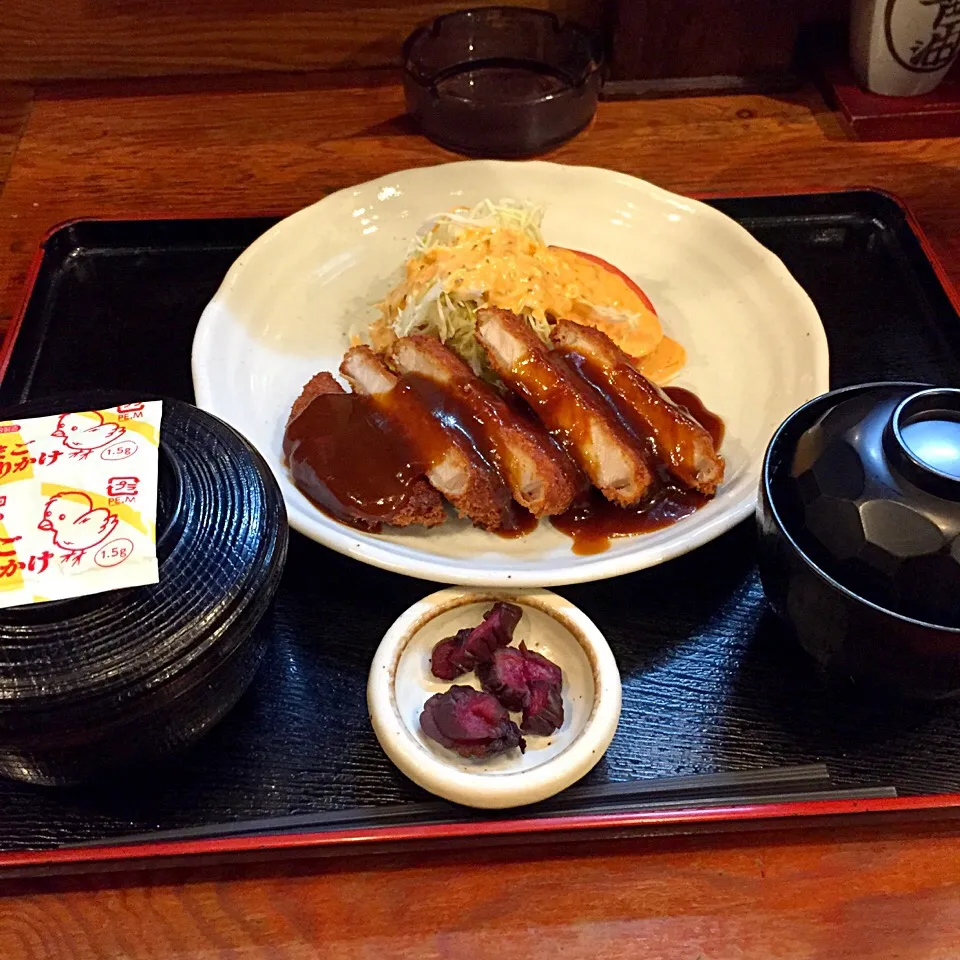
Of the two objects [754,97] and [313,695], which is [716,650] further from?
[754,97]

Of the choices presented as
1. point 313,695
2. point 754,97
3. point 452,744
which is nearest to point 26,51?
point 754,97

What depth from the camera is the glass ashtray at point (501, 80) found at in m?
3.11

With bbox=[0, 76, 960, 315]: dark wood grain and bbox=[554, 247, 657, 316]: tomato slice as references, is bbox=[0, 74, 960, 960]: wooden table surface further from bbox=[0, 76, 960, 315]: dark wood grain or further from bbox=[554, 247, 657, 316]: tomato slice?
bbox=[0, 76, 960, 315]: dark wood grain

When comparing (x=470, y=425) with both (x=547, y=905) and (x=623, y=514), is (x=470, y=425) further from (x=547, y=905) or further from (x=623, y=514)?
(x=547, y=905)

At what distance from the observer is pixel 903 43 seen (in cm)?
314

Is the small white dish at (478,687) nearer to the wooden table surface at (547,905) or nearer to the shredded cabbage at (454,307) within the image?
the wooden table surface at (547,905)

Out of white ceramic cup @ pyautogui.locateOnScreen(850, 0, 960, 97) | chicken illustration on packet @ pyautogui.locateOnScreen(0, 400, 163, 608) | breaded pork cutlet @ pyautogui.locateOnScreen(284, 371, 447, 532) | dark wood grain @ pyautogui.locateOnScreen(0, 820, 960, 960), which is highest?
white ceramic cup @ pyautogui.locateOnScreen(850, 0, 960, 97)

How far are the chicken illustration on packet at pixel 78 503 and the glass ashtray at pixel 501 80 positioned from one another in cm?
199

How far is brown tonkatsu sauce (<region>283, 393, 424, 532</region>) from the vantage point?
190 cm

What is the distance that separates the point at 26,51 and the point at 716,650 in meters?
3.61

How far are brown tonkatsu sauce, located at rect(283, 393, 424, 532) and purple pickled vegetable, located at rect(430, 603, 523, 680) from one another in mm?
358

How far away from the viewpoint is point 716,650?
1749mm

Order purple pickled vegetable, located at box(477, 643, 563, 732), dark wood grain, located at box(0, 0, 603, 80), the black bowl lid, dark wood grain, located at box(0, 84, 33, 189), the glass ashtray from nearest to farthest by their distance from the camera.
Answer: the black bowl lid → purple pickled vegetable, located at box(477, 643, 563, 732) → the glass ashtray → dark wood grain, located at box(0, 84, 33, 189) → dark wood grain, located at box(0, 0, 603, 80)

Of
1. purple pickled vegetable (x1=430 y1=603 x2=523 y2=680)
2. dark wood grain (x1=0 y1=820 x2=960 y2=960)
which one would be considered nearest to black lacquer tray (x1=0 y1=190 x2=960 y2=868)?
dark wood grain (x1=0 y1=820 x2=960 y2=960)
